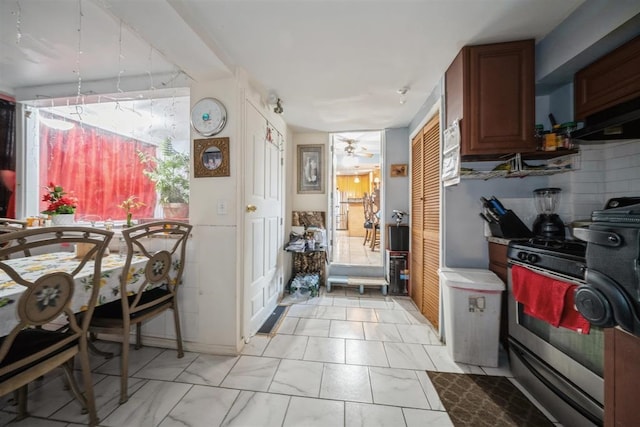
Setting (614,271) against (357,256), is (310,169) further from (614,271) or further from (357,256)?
(614,271)

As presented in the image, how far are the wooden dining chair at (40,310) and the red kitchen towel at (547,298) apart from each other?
2.36m

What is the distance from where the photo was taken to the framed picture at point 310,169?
11.4 feet

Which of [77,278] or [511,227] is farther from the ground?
[511,227]

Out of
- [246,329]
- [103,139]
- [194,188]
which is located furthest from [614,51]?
[103,139]

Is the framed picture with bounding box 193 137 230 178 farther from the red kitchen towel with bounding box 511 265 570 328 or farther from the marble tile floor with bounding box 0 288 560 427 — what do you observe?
the red kitchen towel with bounding box 511 265 570 328

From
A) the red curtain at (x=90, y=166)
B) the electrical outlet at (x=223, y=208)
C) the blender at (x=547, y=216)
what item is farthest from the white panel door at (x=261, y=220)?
the blender at (x=547, y=216)

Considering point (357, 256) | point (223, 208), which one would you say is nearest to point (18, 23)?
point (223, 208)

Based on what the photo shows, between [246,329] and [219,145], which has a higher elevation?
[219,145]

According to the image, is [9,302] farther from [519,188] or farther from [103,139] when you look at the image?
[519,188]

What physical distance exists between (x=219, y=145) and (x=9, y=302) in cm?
136

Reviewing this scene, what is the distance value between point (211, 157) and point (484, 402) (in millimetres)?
2510

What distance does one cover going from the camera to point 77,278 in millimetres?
1178

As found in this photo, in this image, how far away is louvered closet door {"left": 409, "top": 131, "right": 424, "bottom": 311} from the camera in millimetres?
2662

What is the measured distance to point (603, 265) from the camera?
0.73 metres
